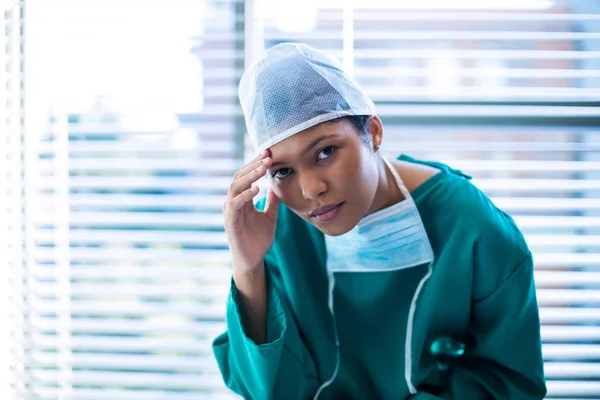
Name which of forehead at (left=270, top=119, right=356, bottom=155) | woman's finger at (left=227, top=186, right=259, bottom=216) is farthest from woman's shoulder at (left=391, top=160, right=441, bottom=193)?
woman's finger at (left=227, top=186, right=259, bottom=216)

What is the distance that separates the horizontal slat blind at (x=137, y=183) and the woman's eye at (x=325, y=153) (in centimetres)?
67

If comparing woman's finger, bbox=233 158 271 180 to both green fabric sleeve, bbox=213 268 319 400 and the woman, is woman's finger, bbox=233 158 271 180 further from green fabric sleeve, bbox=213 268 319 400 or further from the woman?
green fabric sleeve, bbox=213 268 319 400

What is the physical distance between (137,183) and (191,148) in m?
0.21

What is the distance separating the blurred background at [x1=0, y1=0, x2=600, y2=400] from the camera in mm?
1675

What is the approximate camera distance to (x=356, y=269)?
1.32 metres

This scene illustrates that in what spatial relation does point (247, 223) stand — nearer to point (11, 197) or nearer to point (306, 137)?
point (306, 137)

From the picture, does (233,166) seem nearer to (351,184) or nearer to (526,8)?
(351,184)

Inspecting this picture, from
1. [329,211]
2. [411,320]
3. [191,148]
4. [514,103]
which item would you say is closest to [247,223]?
[329,211]

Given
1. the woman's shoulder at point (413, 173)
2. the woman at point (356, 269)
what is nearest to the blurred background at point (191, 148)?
the woman's shoulder at point (413, 173)

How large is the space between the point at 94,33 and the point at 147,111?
30 cm

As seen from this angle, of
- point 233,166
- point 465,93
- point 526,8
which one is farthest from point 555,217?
point 233,166

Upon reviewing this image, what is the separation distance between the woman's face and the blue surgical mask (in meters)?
0.11

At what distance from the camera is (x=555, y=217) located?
5.59 ft

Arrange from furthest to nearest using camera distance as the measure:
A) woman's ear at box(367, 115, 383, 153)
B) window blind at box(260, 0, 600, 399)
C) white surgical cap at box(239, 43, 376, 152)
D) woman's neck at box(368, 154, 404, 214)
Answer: window blind at box(260, 0, 600, 399) → woman's neck at box(368, 154, 404, 214) → woman's ear at box(367, 115, 383, 153) → white surgical cap at box(239, 43, 376, 152)
